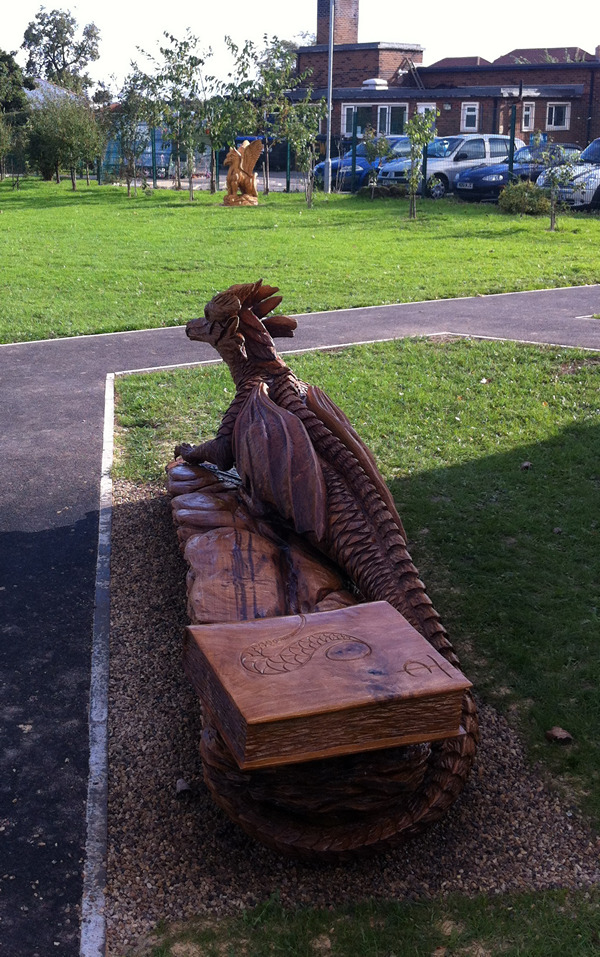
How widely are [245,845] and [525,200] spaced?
21.8 m

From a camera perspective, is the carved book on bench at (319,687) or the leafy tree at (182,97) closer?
the carved book on bench at (319,687)

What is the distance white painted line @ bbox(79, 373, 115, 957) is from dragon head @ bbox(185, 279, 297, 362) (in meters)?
1.63

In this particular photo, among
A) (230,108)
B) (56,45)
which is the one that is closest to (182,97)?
(230,108)

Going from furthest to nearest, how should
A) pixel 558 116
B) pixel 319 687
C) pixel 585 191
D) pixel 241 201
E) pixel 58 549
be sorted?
1. pixel 558 116
2. pixel 241 201
3. pixel 585 191
4. pixel 58 549
5. pixel 319 687

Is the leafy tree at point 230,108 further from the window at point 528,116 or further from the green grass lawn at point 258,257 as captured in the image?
the window at point 528,116

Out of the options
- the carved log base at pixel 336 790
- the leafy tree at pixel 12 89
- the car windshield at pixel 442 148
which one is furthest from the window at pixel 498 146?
the carved log base at pixel 336 790

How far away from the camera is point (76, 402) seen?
9.13 metres

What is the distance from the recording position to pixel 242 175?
25641 mm

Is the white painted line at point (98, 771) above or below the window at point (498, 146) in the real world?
below

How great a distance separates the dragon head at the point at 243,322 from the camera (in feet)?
17.6

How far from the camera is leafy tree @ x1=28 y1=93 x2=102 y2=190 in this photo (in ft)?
97.3

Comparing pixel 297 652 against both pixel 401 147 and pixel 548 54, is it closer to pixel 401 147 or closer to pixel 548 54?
pixel 401 147

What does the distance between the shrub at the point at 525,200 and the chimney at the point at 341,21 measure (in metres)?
31.1

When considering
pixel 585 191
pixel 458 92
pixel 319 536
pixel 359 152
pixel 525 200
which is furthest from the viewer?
pixel 458 92
